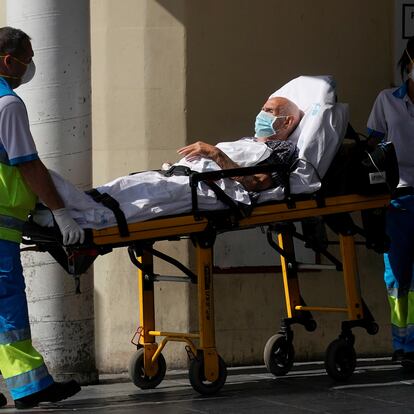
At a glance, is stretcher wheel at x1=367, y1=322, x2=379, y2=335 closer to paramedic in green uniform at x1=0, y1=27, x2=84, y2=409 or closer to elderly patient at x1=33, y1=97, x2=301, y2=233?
elderly patient at x1=33, y1=97, x2=301, y2=233

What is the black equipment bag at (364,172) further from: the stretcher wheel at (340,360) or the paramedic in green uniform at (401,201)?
the stretcher wheel at (340,360)

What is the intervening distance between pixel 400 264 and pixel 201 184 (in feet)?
5.71

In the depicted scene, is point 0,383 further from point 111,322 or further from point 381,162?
point 381,162

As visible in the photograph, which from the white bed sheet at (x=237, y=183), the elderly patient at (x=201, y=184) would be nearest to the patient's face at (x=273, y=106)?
the elderly patient at (x=201, y=184)

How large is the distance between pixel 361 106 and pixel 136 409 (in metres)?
3.10

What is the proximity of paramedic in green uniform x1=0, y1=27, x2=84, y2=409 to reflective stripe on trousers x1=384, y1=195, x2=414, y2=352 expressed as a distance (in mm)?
2358

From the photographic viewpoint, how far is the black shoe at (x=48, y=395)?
6504 mm

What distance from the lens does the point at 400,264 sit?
794cm

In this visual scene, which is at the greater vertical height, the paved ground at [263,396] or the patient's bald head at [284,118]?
the patient's bald head at [284,118]

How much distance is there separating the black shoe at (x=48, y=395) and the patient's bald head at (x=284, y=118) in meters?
2.00

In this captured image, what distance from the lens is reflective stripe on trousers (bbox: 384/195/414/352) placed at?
7.88m

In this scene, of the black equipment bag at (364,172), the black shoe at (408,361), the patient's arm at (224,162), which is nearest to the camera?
the patient's arm at (224,162)

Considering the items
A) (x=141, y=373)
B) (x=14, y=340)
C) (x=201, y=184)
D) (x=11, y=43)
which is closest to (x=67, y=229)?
(x=14, y=340)

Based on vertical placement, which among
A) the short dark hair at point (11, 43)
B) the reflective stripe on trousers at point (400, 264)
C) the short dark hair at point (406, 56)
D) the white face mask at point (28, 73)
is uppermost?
the short dark hair at point (406, 56)
